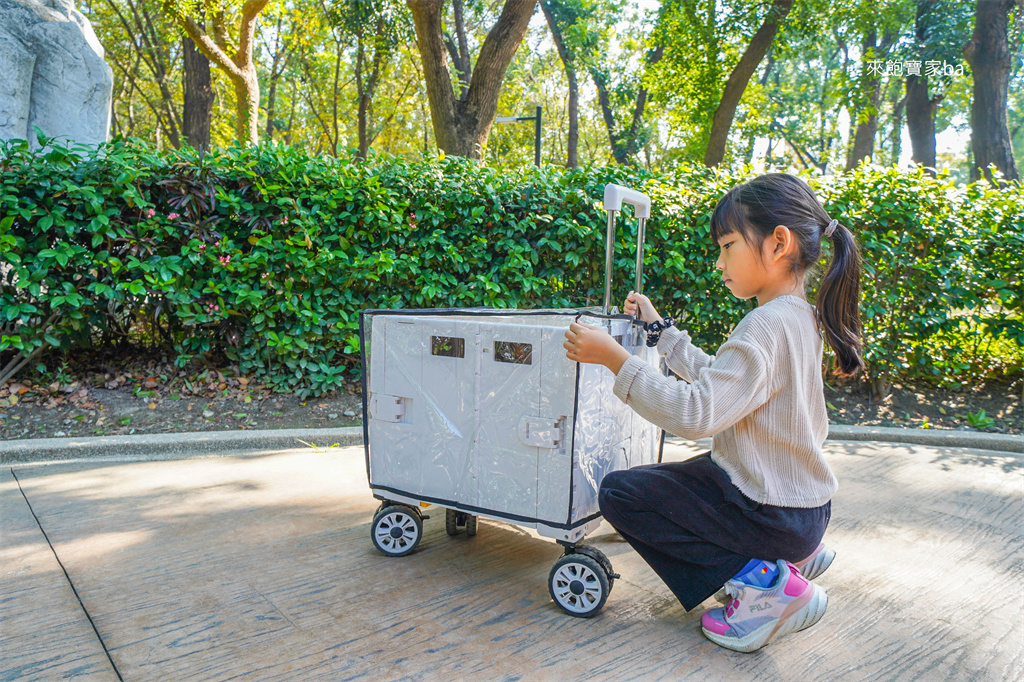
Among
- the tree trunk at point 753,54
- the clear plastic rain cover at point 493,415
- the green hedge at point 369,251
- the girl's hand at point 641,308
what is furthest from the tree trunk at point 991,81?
the clear plastic rain cover at point 493,415

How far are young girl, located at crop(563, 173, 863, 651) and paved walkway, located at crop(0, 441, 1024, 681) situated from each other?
8.6 inches

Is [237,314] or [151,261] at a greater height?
[151,261]

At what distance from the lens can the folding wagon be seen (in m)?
→ 2.31

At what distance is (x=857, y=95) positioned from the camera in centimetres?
1296

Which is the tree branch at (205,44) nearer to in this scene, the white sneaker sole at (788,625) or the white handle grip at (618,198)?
the white handle grip at (618,198)

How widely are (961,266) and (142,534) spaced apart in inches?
235

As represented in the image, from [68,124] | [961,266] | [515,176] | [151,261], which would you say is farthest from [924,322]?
[68,124]

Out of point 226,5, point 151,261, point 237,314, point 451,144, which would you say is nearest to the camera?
point 151,261

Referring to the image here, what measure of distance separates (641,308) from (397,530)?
1294 mm

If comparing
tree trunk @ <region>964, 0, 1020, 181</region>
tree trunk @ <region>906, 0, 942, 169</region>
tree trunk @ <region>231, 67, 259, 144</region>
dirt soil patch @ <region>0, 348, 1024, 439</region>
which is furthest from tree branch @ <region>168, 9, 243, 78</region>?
tree trunk @ <region>906, 0, 942, 169</region>

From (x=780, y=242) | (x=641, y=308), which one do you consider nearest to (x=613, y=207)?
(x=641, y=308)

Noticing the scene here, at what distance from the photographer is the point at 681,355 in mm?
2488

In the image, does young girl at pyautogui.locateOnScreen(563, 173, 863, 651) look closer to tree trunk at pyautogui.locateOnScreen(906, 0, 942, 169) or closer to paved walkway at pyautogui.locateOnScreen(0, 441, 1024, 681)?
paved walkway at pyautogui.locateOnScreen(0, 441, 1024, 681)

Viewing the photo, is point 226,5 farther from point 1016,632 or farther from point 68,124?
point 1016,632
